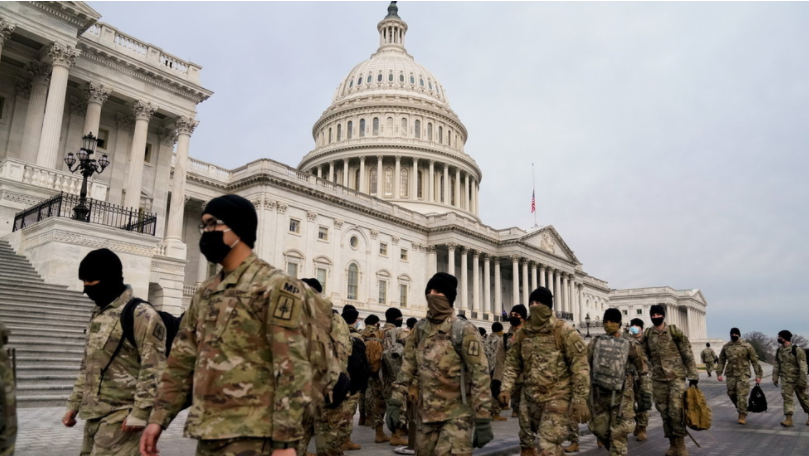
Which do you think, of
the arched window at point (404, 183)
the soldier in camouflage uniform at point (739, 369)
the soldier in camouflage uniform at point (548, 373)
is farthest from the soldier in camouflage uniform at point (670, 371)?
the arched window at point (404, 183)

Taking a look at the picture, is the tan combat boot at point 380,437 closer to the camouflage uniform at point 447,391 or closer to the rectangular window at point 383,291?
the camouflage uniform at point 447,391

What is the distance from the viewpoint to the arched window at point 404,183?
70356 millimetres

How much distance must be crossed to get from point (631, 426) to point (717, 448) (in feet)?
11.8

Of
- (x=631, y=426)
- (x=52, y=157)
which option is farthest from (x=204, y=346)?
(x=52, y=157)

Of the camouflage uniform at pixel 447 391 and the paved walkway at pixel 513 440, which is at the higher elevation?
the camouflage uniform at pixel 447 391

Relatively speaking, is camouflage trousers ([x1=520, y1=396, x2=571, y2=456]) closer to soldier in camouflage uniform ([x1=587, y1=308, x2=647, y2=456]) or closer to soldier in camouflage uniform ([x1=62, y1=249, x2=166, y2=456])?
soldier in camouflage uniform ([x1=587, y1=308, x2=647, y2=456])

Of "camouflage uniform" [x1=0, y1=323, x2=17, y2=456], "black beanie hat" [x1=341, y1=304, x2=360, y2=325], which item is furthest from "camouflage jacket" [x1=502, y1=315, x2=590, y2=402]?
"camouflage uniform" [x1=0, y1=323, x2=17, y2=456]

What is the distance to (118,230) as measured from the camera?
19969 millimetres

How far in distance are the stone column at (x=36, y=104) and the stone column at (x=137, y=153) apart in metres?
3.89

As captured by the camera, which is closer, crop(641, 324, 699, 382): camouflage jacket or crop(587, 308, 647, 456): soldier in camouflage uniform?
crop(587, 308, 647, 456): soldier in camouflage uniform

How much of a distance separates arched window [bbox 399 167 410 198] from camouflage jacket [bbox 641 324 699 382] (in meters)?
59.6

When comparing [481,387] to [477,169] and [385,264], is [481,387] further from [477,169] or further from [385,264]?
[477,169]

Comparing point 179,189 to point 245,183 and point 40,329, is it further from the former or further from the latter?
point 40,329

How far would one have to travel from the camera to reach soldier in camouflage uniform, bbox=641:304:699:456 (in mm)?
9734
